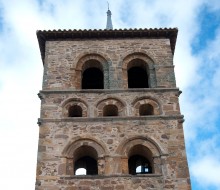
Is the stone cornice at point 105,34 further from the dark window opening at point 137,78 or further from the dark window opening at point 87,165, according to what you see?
the dark window opening at point 87,165

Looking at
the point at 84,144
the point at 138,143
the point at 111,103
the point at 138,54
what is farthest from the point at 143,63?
the point at 84,144

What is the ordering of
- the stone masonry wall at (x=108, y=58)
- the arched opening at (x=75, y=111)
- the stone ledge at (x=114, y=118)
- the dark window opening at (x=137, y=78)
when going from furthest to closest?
the dark window opening at (x=137, y=78) → the stone masonry wall at (x=108, y=58) → the arched opening at (x=75, y=111) → the stone ledge at (x=114, y=118)

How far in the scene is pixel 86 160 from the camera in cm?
1525

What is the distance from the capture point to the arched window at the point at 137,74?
1752 centimetres

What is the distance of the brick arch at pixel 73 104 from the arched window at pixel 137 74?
8.54 ft

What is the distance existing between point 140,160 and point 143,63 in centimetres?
374

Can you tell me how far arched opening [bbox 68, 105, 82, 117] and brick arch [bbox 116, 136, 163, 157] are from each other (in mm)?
2013

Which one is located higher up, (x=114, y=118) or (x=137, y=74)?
(x=137, y=74)

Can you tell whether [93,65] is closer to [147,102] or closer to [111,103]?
[111,103]

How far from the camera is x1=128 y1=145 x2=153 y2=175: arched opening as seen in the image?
1471cm

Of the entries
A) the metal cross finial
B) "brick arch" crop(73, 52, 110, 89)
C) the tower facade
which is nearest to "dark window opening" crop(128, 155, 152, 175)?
the tower facade

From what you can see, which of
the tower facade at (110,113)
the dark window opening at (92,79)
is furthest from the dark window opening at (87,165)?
the dark window opening at (92,79)

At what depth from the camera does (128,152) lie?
47.4ft

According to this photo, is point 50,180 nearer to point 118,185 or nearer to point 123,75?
point 118,185
